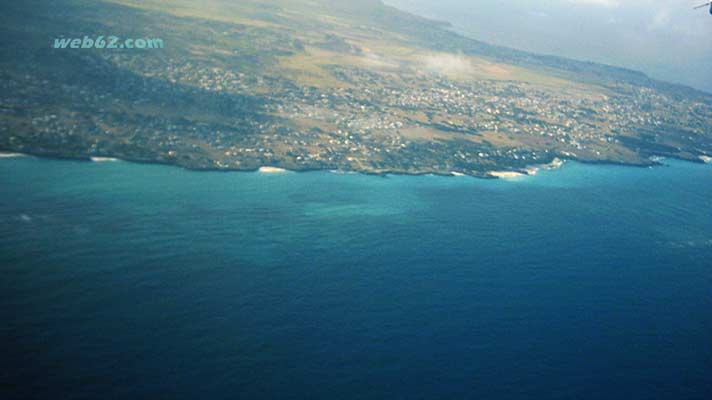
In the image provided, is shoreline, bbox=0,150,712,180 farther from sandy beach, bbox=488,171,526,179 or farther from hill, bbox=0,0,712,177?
hill, bbox=0,0,712,177

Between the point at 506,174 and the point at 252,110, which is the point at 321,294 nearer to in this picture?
the point at 506,174

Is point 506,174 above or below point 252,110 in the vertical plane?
below

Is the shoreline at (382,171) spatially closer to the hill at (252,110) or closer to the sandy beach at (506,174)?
the sandy beach at (506,174)

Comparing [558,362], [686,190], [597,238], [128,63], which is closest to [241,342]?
[558,362]

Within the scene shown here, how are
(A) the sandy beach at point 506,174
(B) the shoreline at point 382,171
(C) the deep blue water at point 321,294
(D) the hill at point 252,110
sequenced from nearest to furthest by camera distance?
(C) the deep blue water at point 321,294 → (B) the shoreline at point 382,171 → (D) the hill at point 252,110 → (A) the sandy beach at point 506,174

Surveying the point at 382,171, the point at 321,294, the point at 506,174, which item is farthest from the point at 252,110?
the point at 321,294

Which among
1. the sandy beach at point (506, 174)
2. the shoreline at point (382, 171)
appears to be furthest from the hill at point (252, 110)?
the sandy beach at point (506, 174)

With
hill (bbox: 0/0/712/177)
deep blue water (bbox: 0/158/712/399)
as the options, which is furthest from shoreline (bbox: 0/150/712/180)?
deep blue water (bbox: 0/158/712/399)

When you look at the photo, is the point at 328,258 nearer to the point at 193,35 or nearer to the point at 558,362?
the point at 558,362
